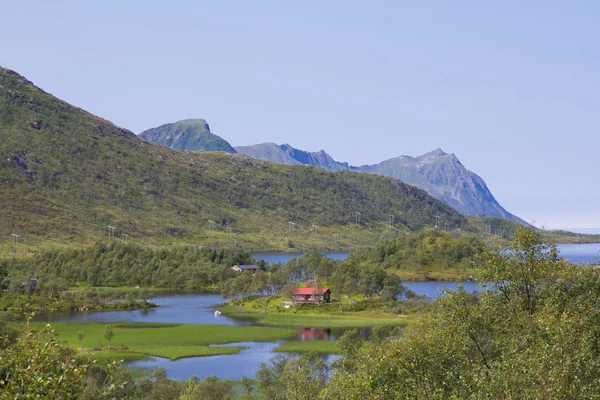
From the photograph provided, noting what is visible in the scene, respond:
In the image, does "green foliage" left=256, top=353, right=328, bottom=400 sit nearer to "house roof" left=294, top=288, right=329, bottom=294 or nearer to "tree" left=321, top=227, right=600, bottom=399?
"tree" left=321, top=227, right=600, bottom=399

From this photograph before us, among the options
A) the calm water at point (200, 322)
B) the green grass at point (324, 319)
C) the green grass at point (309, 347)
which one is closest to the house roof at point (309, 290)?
the green grass at point (324, 319)

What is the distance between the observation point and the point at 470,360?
1298 inches

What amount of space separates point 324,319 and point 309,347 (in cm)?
3727

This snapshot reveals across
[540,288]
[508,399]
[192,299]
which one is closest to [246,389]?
[540,288]

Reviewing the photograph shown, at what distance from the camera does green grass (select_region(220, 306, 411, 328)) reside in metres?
128

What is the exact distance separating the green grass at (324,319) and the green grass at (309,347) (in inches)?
811

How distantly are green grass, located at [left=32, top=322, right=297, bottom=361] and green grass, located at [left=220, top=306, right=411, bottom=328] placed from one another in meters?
9.78

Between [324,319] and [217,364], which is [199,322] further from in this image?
[217,364]

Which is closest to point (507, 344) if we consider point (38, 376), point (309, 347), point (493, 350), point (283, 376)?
point (493, 350)

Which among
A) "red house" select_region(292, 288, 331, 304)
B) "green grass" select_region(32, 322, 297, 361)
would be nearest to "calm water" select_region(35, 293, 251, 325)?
"green grass" select_region(32, 322, 297, 361)

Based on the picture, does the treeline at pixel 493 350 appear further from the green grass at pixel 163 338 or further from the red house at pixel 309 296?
the red house at pixel 309 296

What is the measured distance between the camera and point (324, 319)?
13700cm

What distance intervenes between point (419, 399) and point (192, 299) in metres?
162

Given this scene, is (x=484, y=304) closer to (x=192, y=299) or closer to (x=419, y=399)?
(x=419, y=399)
